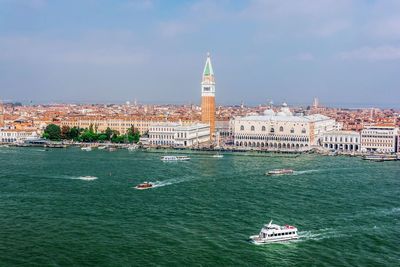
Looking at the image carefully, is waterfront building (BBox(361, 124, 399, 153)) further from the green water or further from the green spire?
the green spire

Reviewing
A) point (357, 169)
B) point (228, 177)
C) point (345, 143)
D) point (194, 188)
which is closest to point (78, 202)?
point (194, 188)

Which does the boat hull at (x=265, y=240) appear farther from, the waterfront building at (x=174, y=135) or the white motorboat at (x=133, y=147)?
the waterfront building at (x=174, y=135)

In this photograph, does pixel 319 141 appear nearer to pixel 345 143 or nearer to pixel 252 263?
pixel 345 143

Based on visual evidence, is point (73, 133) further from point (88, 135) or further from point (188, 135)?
point (188, 135)

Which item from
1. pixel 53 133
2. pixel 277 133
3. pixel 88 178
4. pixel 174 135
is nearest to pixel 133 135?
pixel 174 135

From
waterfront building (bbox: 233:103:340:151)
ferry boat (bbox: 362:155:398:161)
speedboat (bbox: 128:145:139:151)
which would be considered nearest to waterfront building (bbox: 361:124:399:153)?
ferry boat (bbox: 362:155:398:161)

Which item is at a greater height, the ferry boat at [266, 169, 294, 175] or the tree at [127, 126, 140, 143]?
the tree at [127, 126, 140, 143]
